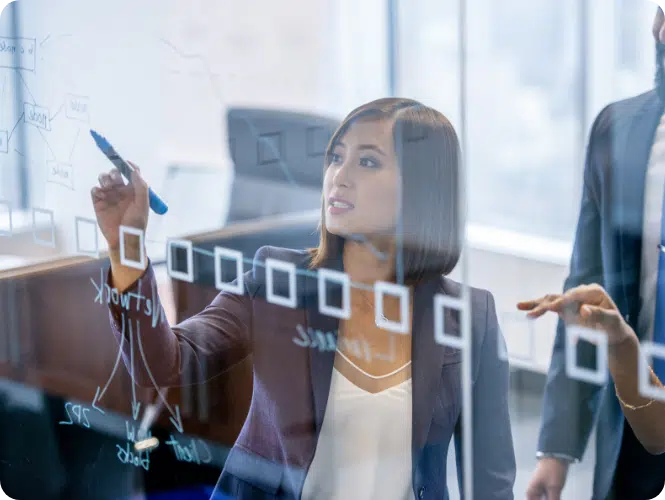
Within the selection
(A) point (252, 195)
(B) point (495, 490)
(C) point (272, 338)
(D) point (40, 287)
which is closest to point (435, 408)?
(B) point (495, 490)

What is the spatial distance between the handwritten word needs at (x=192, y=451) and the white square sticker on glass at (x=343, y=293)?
30 centimetres

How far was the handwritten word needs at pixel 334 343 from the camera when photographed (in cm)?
101

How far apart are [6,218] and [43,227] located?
0.10 metres

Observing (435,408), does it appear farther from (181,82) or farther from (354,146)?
(181,82)

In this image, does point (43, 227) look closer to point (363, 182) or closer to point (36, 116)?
point (36, 116)

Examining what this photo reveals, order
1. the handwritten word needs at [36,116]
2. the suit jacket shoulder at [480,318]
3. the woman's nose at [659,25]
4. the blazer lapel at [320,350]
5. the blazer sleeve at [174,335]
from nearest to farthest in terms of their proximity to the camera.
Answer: the woman's nose at [659,25]
the suit jacket shoulder at [480,318]
the blazer lapel at [320,350]
the blazer sleeve at [174,335]
the handwritten word needs at [36,116]

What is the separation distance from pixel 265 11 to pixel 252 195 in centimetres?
21

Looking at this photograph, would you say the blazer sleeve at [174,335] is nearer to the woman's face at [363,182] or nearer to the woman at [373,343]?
the woman at [373,343]

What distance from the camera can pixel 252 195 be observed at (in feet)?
3.65

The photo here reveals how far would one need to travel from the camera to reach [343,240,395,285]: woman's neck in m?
1.00

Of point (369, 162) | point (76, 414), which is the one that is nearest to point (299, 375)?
point (369, 162)

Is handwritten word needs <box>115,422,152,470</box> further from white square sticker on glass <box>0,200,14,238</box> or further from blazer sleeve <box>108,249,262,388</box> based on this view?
white square sticker on glass <box>0,200,14,238</box>

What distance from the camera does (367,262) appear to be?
1011 millimetres

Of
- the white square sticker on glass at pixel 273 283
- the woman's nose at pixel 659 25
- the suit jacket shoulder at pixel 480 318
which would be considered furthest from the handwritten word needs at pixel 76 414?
the woman's nose at pixel 659 25
